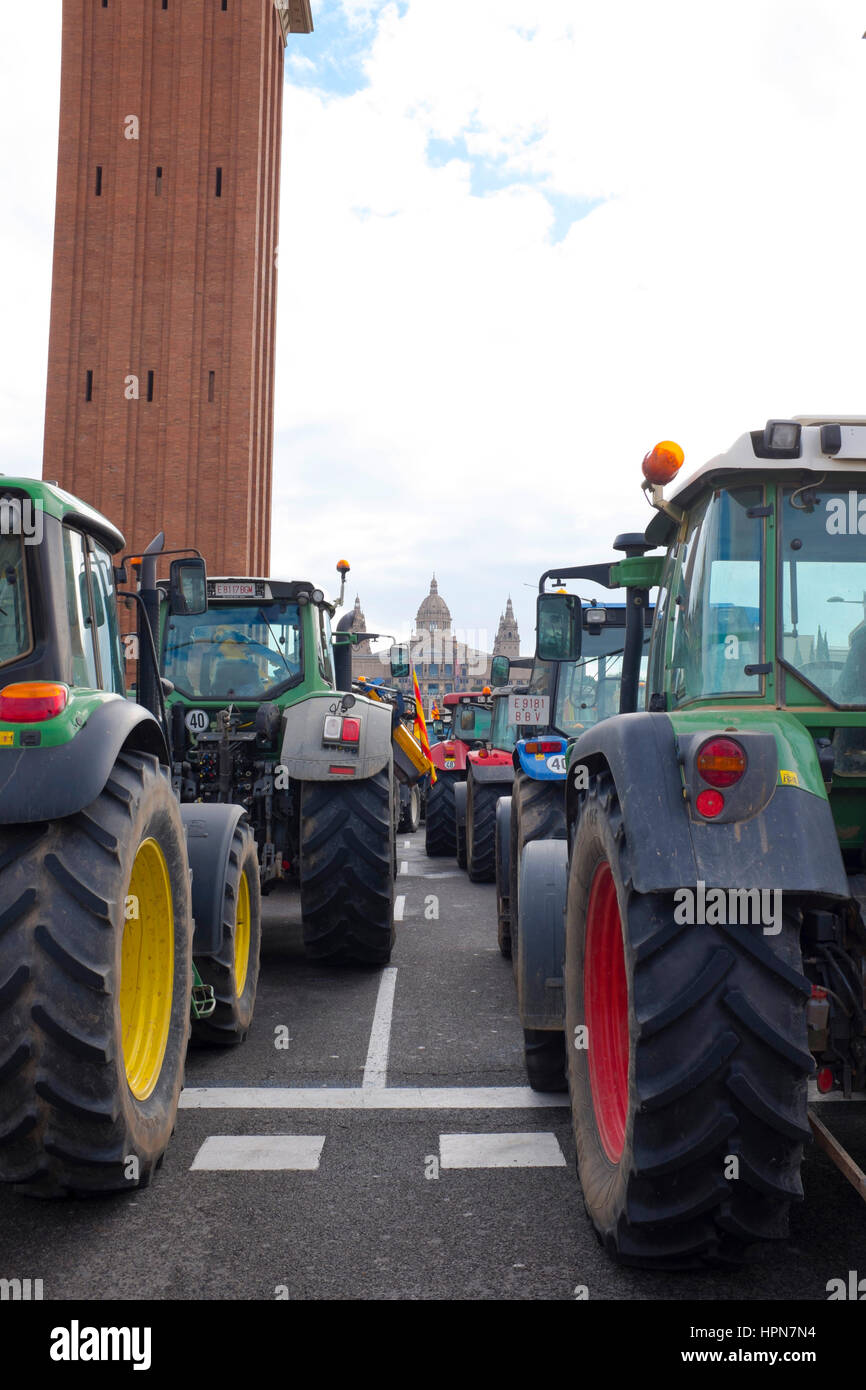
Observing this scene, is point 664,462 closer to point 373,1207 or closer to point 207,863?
point 373,1207

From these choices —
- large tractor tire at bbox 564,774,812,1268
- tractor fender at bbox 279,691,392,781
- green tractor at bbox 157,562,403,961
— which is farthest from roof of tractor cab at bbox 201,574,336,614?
large tractor tire at bbox 564,774,812,1268

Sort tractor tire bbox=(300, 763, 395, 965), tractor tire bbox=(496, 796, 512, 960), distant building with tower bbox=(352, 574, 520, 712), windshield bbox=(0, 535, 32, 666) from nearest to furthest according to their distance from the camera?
windshield bbox=(0, 535, 32, 666) < tractor tire bbox=(300, 763, 395, 965) < tractor tire bbox=(496, 796, 512, 960) < distant building with tower bbox=(352, 574, 520, 712)

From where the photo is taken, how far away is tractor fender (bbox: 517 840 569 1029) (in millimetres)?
3949

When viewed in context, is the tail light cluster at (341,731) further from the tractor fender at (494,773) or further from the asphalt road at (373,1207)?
the tractor fender at (494,773)

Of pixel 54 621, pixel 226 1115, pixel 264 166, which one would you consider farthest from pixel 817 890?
pixel 264 166

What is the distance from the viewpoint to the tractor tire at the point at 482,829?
32.8ft

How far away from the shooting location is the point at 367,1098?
4.40 meters

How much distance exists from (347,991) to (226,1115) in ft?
7.09

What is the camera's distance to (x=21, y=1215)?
3.21 m

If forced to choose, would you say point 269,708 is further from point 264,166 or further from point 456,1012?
point 264,166

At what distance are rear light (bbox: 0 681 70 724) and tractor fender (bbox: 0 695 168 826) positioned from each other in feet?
0.30

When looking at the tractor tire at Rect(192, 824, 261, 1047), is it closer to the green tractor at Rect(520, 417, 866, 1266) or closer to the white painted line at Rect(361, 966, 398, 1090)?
the white painted line at Rect(361, 966, 398, 1090)

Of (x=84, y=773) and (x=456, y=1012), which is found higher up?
(x=84, y=773)
